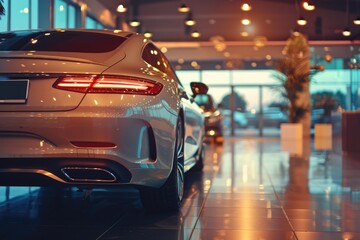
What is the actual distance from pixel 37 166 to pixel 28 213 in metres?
1.31

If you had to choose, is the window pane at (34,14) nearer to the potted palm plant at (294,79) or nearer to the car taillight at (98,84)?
the car taillight at (98,84)

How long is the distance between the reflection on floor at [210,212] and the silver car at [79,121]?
45 cm

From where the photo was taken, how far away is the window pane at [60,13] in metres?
11.2

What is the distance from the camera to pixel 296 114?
67.1 ft

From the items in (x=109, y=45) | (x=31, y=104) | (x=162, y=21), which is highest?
(x=162, y=21)

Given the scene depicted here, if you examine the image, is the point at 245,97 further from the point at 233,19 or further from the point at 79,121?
the point at 79,121

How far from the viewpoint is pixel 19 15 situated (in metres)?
8.30

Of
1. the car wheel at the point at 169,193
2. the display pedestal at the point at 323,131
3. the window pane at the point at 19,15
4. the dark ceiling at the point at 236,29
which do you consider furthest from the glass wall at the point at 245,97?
the car wheel at the point at 169,193

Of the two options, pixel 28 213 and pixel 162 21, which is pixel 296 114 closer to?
pixel 162 21

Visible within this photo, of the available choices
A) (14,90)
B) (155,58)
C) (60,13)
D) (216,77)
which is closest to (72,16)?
(60,13)

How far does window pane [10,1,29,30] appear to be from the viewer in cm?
795

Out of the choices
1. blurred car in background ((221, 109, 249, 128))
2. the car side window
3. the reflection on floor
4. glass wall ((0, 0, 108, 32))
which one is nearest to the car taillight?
the car side window

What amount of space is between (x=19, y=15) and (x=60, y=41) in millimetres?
3569

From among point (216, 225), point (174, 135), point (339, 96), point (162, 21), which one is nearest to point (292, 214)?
point (216, 225)
